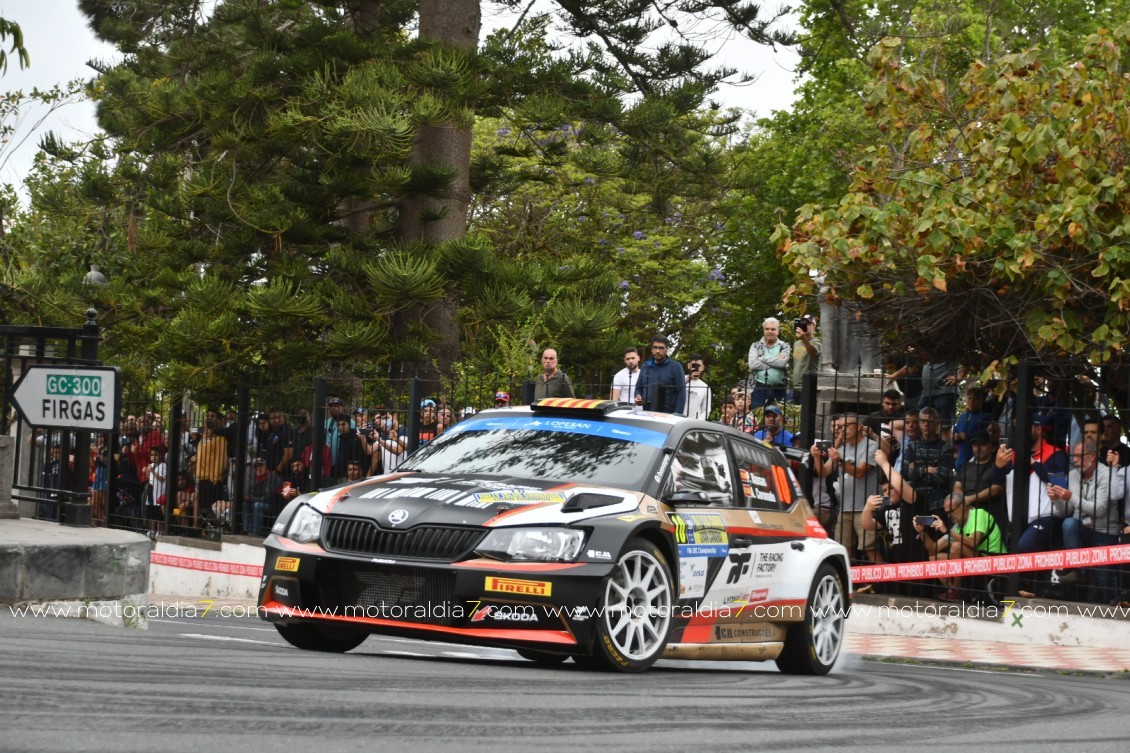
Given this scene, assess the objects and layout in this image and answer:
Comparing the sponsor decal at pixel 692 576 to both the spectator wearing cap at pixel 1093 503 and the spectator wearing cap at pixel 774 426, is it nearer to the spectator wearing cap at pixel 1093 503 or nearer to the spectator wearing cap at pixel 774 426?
the spectator wearing cap at pixel 1093 503

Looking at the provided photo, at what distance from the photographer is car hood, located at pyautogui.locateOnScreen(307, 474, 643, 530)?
927 cm

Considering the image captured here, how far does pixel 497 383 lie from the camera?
744 inches

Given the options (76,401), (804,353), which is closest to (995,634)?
(804,353)

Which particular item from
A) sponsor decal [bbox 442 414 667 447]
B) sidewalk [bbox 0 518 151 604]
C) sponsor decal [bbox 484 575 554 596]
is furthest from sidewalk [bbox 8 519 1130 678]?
sponsor decal [bbox 484 575 554 596]

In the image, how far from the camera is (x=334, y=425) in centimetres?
1884

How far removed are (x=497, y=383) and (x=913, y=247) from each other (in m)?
5.39

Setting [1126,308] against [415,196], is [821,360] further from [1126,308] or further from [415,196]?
[415,196]

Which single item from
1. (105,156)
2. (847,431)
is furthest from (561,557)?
(105,156)

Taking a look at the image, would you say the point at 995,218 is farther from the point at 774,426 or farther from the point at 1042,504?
the point at 774,426

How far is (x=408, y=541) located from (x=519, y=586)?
0.70 meters

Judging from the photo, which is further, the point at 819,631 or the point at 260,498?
the point at 260,498

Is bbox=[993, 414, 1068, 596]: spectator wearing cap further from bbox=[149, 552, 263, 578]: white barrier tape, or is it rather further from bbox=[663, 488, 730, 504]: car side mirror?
bbox=[149, 552, 263, 578]: white barrier tape

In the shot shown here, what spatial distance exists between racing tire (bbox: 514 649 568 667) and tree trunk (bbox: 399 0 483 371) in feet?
48.9

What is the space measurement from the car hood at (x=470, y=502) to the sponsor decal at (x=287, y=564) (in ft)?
1.11
